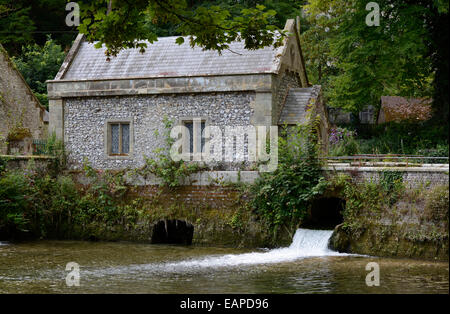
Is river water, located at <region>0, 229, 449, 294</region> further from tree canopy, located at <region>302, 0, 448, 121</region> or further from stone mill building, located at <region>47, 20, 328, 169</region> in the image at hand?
tree canopy, located at <region>302, 0, 448, 121</region>

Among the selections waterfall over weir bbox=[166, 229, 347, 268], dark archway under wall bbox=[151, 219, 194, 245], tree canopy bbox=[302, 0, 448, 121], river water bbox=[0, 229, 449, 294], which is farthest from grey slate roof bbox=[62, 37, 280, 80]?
river water bbox=[0, 229, 449, 294]

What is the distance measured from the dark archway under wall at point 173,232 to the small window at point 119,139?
3091mm

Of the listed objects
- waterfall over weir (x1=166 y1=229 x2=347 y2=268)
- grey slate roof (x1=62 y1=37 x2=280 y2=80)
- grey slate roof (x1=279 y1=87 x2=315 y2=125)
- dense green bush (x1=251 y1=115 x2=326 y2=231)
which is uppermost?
grey slate roof (x1=62 y1=37 x2=280 y2=80)

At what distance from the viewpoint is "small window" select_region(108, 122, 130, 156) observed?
23516 mm

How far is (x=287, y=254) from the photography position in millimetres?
19016

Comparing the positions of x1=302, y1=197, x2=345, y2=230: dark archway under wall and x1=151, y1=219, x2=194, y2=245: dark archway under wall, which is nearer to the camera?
x1=302, y1=197, x2=345, y2=230: dark archway under wall

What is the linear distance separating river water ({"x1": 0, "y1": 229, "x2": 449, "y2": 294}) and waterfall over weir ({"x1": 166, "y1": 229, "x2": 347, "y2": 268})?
0.09ft

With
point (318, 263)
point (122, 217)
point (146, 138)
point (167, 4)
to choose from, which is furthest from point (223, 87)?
point (167, 4)

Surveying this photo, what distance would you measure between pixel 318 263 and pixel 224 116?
714 cm

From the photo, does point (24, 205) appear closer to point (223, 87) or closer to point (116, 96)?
point (116, 96)
